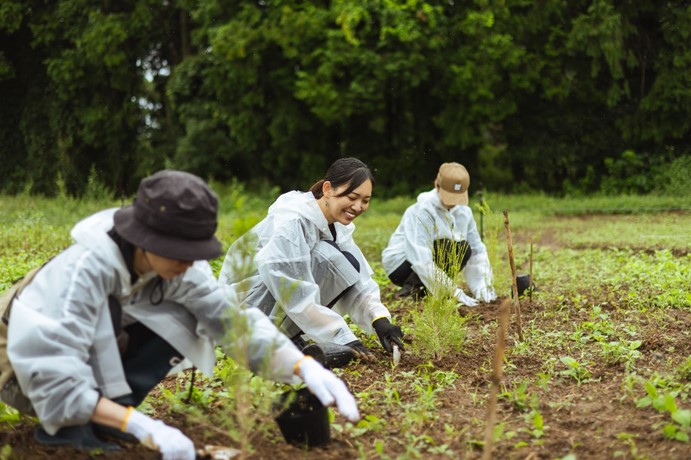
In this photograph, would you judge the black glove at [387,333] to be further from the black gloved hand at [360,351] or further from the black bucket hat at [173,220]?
the black bucket hat at [173,220]

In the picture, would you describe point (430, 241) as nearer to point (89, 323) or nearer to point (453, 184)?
point (453, 184)

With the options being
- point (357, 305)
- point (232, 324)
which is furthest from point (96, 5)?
point (232, 324)

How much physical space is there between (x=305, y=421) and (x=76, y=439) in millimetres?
824

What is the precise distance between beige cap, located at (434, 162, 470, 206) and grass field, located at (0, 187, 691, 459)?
2.30 feet

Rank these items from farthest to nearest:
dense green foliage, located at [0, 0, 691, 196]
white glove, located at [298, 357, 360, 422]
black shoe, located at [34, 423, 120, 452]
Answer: dense green foliage, located at [0, 0, 691, 196] < white glove, located at [298, 357, 360, 422] < black shoe, located at [34, 423, 120, 452]

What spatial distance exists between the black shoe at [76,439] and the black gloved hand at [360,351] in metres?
1.72

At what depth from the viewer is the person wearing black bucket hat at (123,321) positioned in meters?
2.55

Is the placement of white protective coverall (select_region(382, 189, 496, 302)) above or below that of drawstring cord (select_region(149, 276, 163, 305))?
below

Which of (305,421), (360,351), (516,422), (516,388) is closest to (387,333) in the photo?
(360,351)

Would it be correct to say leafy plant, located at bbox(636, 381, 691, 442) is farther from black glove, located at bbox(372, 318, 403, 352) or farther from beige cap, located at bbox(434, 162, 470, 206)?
beige cap, located at bbox(434, 162, 470, 206)

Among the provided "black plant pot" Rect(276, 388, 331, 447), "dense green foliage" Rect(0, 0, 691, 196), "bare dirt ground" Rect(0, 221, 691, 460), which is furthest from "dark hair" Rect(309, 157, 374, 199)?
"dense green foliage" Rect(0, 0, 691, 196)

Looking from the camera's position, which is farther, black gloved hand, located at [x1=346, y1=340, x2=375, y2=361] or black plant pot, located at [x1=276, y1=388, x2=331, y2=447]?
black gloved hand, located at [x1=346, y1=340, x2=375, y2=361]

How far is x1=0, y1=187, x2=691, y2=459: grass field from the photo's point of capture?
2.96 meters

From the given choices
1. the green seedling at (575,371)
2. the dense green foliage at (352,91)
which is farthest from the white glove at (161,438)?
the dense green foliage at (352,91)
